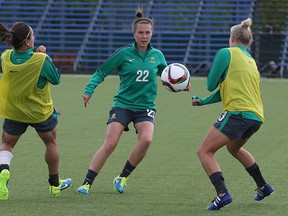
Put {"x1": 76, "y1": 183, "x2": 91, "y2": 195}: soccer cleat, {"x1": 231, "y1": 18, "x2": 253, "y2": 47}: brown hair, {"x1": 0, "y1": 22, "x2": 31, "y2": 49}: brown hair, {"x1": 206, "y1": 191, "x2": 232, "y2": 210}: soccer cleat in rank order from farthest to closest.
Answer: {"x1": 76, "y1": 183, "x2": 91, "y2": 195}: soccer cleat < {"x1": 0, "y1": 22, "x2": 31, "y2": 49}: brown hair < {"x1": 231, "y1": 18, "x2": 253, "y2": 47}: brown hair < {"x1": 206, "y1": 191, "x2": 232, "y2": 210}: soccer cleat

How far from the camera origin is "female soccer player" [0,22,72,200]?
7.96 metres

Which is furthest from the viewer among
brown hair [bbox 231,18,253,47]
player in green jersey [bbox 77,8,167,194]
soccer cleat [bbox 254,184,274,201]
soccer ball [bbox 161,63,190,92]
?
player in green jersey [bbox 77,8,167,194]

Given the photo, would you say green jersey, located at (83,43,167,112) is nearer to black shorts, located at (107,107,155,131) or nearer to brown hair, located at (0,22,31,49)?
black shorts, located at (107,107,155,131)

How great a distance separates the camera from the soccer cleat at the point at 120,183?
8641mm

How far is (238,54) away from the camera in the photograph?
763cm

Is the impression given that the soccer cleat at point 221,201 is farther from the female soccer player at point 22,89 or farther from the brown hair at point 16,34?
the brown hair at point 16,34

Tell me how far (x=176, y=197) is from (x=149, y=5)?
79.5ft

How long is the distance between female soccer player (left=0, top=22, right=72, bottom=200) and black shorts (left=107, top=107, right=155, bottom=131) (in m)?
0.71

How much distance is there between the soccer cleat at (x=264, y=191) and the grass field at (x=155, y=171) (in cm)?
7

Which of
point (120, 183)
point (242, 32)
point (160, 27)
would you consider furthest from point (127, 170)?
point (160, 27)

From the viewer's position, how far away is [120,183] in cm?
870

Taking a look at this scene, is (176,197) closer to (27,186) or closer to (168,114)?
(27,186)

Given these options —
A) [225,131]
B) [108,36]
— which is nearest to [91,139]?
[225,131]

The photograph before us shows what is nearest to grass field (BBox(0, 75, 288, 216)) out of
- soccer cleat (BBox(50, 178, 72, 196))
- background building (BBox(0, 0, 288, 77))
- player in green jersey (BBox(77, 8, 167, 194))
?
soccer cleat (BBox(50, 178, 72, 196))
